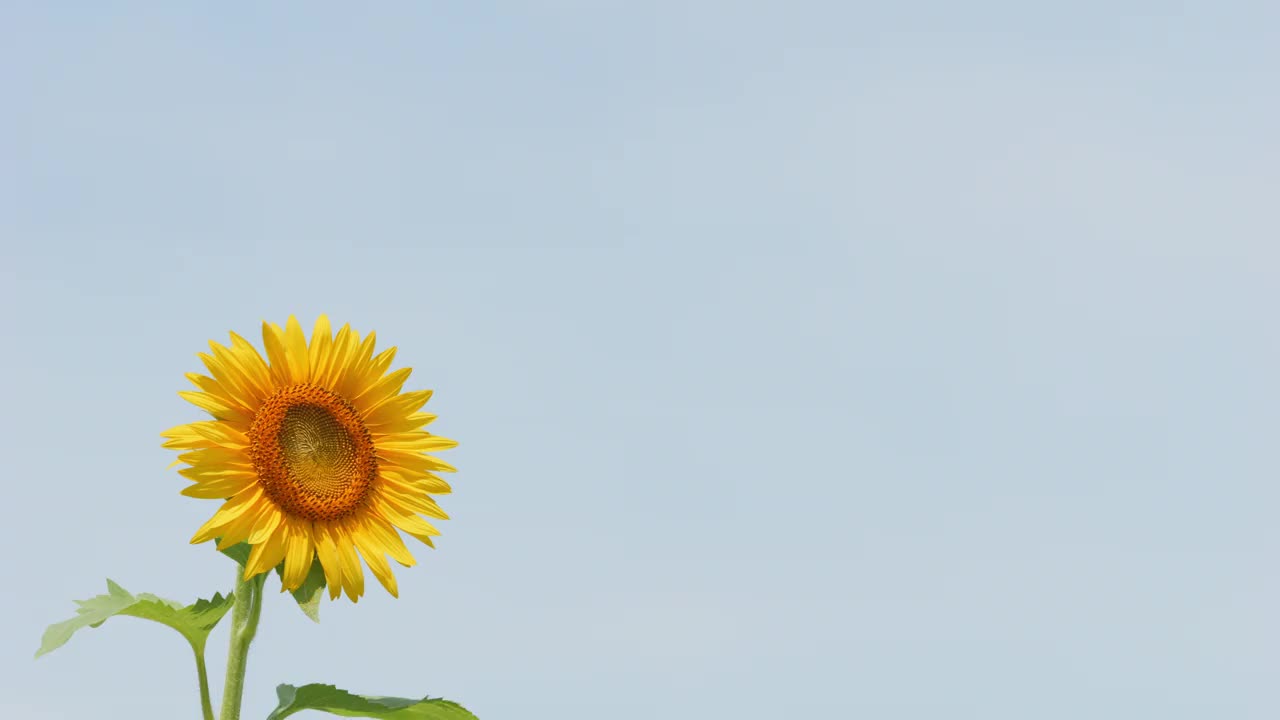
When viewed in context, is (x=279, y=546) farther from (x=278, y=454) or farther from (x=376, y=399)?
(x=376, y=399)

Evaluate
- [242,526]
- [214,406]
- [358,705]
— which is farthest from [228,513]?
[358,705]

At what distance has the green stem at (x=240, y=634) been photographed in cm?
552

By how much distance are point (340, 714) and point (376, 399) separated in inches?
50.1

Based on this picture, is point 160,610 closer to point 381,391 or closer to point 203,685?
point 203,685

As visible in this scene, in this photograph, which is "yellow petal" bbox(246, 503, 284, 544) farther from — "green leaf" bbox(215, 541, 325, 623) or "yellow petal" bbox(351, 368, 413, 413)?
"yellow petal" bbox(351, 368, 413, 413)

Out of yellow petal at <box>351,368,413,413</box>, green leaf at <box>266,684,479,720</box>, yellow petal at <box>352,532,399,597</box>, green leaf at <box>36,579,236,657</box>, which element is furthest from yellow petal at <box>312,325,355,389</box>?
green leaf at <box>266,684,479,720</box>

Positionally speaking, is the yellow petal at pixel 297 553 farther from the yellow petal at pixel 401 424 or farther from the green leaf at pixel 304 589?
the yellow petal at pixel 401 424

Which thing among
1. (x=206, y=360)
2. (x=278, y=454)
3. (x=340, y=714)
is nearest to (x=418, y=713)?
(x=340, y=714)

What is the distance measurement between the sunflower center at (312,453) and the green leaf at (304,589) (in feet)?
0.72

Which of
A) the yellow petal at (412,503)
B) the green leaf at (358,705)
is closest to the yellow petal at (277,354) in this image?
the yellow petal at (412,503)

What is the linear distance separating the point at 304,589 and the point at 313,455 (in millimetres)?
548

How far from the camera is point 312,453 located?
5738 mm

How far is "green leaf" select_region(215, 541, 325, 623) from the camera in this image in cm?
550

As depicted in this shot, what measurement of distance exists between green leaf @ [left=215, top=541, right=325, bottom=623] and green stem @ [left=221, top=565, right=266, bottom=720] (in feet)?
0.24
